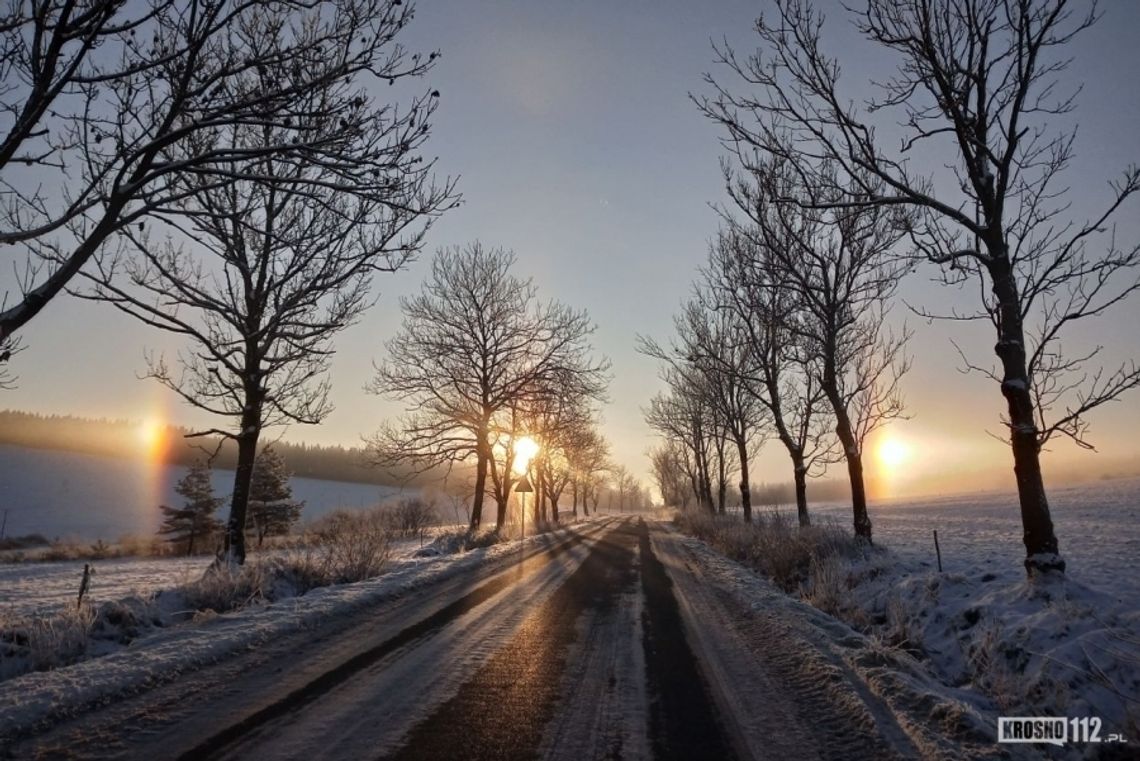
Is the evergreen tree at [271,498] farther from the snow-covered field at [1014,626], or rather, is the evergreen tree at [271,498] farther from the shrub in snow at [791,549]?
the snow-covered field at [1014,626]

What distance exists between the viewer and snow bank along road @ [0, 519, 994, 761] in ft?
10.9

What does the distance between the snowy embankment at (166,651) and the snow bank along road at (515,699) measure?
0.19m

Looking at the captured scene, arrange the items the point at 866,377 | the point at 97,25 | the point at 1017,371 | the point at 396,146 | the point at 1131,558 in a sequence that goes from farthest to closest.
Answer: the point at 866,377, the point at 1131,558, the point at 1017,371, the point at 396,146, the point at 97,25

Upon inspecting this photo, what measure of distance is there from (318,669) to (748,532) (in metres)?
13.1

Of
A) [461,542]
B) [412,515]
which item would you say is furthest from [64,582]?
[412,515]

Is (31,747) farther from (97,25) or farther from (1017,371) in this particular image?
(1017,371)

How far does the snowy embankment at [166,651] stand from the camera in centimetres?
386

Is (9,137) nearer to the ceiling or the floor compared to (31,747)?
nearer to the ceiling

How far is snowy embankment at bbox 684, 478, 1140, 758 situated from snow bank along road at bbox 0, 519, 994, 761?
1048 mm

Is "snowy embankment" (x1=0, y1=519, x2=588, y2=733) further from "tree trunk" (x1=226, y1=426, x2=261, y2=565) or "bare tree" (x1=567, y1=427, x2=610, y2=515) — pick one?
"bare tree" (x1=567, y1=427, x2=610, y2=515)

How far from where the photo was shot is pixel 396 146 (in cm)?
620

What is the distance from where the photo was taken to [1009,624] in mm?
6059

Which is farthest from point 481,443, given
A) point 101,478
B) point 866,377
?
point 101,478

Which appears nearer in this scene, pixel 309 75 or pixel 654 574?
pixel 309 75
